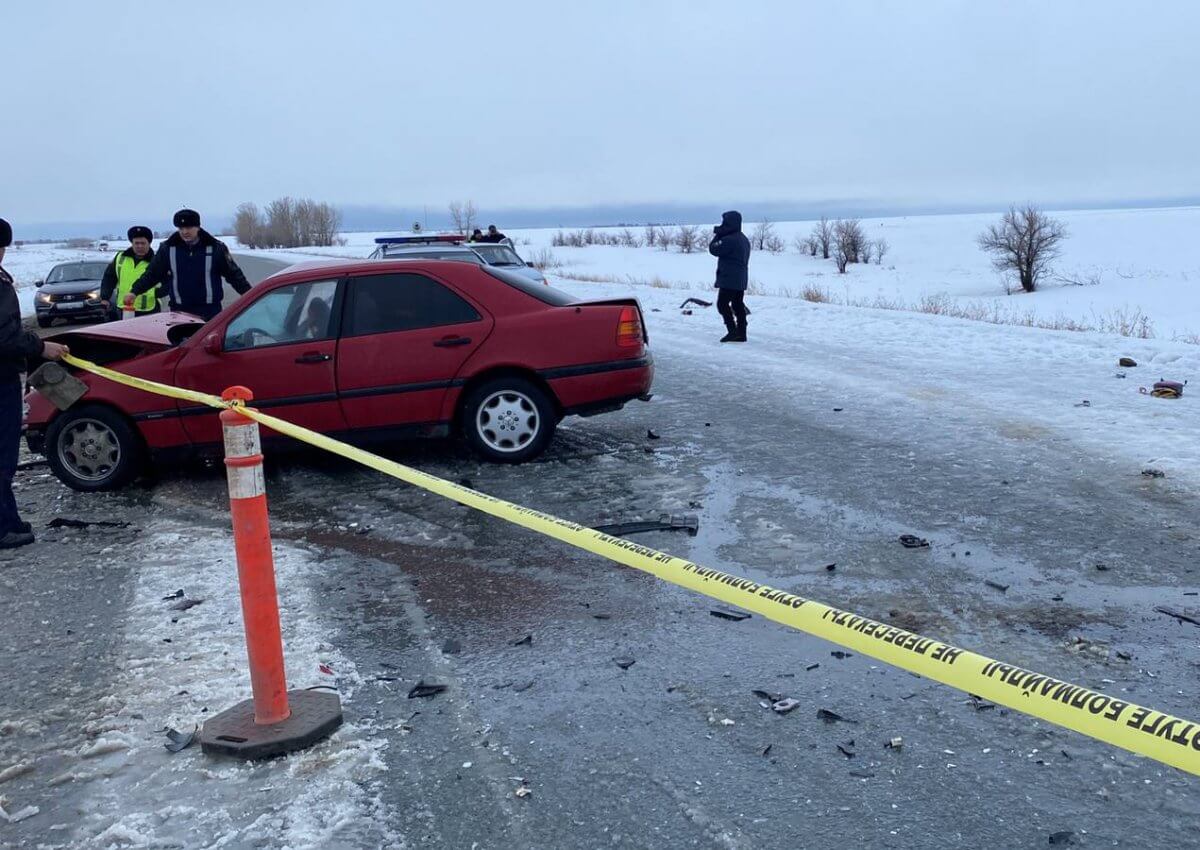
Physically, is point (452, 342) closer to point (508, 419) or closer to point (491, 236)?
point (508, 419)

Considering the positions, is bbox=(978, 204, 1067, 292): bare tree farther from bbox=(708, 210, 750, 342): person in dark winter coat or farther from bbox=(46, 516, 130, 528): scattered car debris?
bbox=(46, 516, 130, 528): scattered car debris

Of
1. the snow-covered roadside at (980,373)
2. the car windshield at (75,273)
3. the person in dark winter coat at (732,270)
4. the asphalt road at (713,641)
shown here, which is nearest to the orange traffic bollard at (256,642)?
the asphalt road at (713,641)

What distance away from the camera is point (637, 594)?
4754mm

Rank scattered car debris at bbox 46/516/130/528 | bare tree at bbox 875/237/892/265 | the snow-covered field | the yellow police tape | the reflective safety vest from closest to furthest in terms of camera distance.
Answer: the yellow police tape → scattered car debris at bbox 46/516/130/528 → the reflective safety vest → the snow-covered field → bare tree at bbox 875/237/892/265

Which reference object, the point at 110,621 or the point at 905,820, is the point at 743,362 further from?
the point at 905,820

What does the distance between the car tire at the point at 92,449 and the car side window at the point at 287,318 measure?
1.05 m

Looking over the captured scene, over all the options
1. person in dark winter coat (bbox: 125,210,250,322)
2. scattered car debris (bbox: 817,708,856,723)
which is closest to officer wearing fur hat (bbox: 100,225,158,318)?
person in dark winter coat (bbox: 125,210,250,322)

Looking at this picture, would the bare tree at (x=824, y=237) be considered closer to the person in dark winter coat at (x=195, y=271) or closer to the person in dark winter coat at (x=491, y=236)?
the person in dark winter coat at (x=491, y=236)

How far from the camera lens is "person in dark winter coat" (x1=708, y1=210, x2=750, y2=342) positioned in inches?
577

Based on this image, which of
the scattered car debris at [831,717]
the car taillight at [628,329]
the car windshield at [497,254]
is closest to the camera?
the scattered car debris at [831,717]

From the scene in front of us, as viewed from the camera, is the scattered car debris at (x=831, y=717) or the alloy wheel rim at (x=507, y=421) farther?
the alloy wheel rim at (x=507, y=421)

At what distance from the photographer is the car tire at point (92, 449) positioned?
23.1ft

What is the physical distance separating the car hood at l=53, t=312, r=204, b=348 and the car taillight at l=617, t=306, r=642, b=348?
332cm

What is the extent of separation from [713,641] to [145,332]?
546 cm
